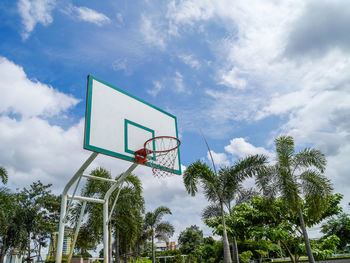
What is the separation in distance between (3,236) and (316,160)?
23755 mm

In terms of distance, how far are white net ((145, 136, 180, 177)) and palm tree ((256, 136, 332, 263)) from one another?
5.96 m

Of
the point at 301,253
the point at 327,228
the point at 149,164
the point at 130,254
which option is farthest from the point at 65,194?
the point at 327,228

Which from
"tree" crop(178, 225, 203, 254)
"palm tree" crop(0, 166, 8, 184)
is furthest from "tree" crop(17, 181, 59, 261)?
"tree" crop(178, 225, 203, 254)

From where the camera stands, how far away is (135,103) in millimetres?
8492

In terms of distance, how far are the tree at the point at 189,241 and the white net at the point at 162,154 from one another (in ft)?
125

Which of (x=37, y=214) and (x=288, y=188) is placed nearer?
(x=288, y=188)

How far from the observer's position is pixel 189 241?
145 feet

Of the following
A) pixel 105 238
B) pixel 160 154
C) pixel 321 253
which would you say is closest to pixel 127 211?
pixel 105 238

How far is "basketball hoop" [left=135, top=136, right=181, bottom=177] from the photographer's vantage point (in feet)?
25.9

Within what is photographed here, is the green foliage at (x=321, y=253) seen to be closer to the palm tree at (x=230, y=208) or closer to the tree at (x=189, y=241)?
the palm tree at (x=230, y=208)

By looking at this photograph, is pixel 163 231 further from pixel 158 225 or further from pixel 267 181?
pixel 267 181

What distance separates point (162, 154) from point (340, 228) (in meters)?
30.1

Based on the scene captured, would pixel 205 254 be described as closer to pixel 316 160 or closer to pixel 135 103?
pixel 316 160

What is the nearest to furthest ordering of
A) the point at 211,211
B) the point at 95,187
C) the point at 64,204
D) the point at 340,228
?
the point at 64,204, the point at 95,187, the point at 211,211, the point at 340,228
